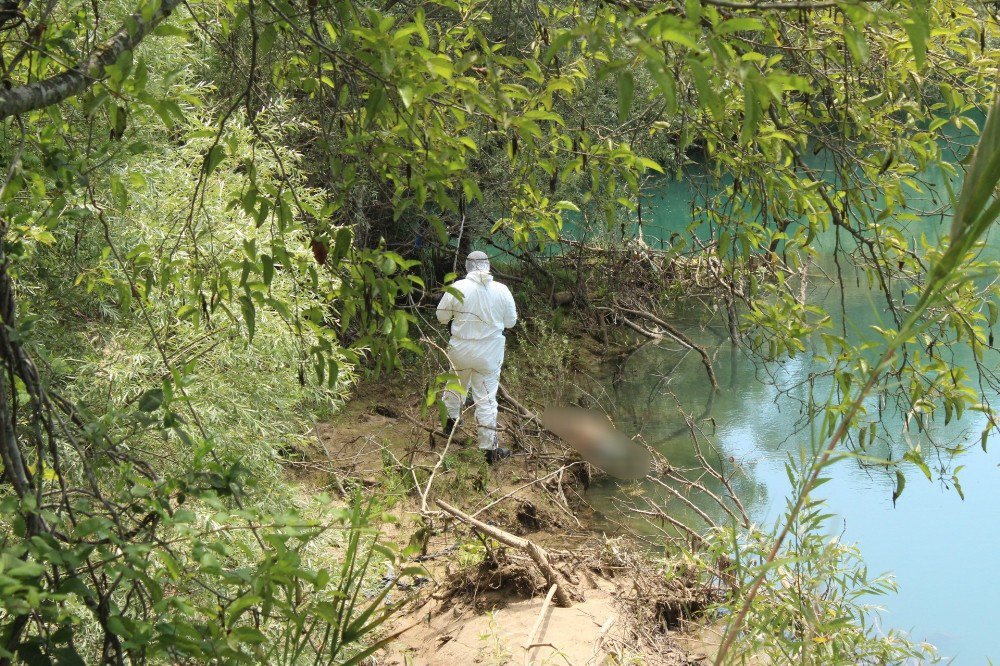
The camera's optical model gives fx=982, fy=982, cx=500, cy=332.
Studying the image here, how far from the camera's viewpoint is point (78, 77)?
7.49 feet

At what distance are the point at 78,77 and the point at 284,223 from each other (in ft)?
1.87

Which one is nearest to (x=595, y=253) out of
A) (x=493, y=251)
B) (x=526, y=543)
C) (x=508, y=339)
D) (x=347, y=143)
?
(x=508, y=339)

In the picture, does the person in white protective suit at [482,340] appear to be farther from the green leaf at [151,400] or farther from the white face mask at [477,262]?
the green leaf at [151,400]

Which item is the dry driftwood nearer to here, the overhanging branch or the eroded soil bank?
the eroded soil bank

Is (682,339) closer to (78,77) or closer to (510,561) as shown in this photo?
(510,561)

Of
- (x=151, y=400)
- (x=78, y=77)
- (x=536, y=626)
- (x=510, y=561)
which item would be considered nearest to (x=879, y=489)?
(x=510, y=561)

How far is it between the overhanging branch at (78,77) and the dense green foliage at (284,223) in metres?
0.01

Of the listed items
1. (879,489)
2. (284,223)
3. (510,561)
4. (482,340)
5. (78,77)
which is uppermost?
(482,340)

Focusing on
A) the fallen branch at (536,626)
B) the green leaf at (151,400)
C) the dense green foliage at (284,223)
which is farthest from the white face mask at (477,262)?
the green leaf at (151,400)

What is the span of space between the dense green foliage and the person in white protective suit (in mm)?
2576

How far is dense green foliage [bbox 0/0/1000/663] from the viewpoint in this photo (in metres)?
2.01

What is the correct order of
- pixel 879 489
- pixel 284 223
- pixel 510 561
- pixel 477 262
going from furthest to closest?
pixel 477 262
pixel 879 489
pixel 510 561
pixel 284 223

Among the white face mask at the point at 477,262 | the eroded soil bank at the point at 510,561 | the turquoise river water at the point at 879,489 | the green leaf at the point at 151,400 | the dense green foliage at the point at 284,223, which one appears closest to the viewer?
the dense green foliage at the point at 284,223

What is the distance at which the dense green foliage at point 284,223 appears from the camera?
201cm
